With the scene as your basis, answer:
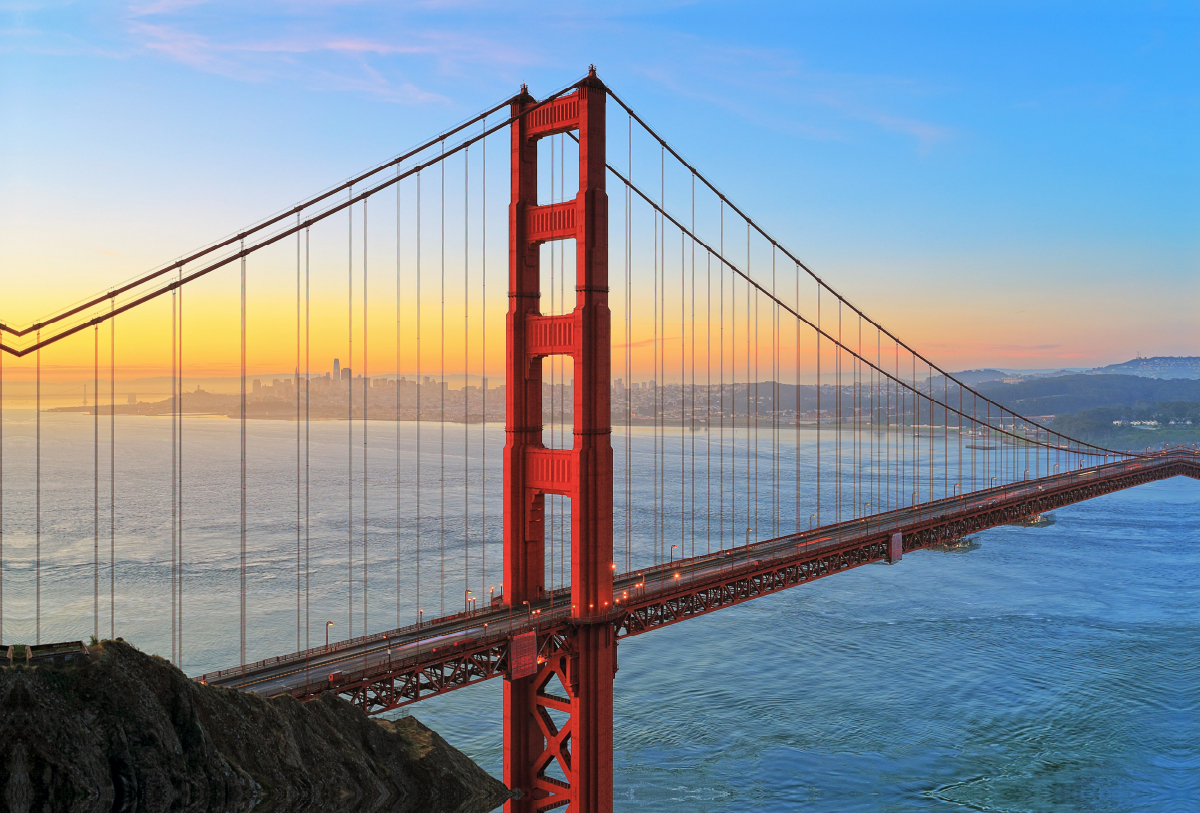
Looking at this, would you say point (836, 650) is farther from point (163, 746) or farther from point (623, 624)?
point (163, 746)

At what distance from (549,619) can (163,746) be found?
10937 mm

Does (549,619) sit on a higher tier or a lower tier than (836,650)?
higher

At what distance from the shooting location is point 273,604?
59656mm

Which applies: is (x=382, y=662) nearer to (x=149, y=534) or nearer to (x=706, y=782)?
(x=706, y=782)

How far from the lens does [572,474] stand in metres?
25.8

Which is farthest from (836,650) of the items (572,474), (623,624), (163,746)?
(163,746)

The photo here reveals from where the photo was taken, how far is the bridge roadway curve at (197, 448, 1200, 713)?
20.6 m

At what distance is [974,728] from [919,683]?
20.5 ft

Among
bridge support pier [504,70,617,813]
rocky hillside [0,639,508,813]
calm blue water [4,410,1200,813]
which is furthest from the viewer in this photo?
calm blue water [4,410,1200,813]

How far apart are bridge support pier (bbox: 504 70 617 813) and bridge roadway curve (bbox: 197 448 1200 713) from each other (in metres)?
1.15

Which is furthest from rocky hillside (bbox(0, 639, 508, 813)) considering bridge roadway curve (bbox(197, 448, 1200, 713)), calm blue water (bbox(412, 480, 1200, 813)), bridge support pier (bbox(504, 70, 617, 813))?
calm blue water (bbox(412, 480, 1200, 813))

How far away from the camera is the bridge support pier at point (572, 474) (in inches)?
996

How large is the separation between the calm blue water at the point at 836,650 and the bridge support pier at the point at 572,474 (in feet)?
24.7

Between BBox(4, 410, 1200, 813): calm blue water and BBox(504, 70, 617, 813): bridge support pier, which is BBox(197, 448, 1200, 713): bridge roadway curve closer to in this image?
BBox(504, 70, 617, 813): bridge support pier
